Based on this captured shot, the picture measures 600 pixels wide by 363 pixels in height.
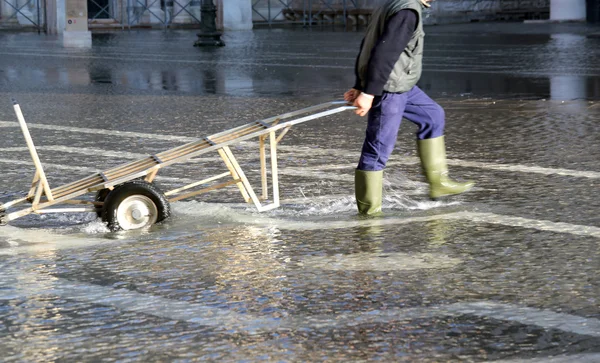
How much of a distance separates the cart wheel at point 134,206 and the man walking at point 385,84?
1.12 m

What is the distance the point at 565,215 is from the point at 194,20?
120 feet

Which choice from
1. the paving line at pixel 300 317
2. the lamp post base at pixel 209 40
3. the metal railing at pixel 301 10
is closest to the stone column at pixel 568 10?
the metal railing at pixel 301 10

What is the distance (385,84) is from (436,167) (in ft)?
2.67

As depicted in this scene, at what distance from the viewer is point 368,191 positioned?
6879mm

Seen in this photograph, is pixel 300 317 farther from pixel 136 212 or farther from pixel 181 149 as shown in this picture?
pixel 181 149

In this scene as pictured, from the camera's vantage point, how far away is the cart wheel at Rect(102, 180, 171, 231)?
6512 mm

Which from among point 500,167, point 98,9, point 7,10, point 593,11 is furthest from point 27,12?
point 500,167

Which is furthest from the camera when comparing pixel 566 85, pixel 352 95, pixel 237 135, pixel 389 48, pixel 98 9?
pixel 98 9

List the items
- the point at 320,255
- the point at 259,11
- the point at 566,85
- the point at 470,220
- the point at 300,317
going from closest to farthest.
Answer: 1. the point at 300,317
2. the point at 320,255
3. the point at 470,220
4. the point at 566,85
5. the point at 259,11

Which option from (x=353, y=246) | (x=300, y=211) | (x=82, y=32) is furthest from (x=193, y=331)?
(x=82, y=32)

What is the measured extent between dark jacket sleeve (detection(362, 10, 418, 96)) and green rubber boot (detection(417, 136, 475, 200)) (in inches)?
29.6

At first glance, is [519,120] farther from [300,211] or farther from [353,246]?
[353,246]

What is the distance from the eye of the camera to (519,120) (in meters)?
11.7

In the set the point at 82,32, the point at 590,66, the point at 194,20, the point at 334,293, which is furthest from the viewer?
the point at 194,20
